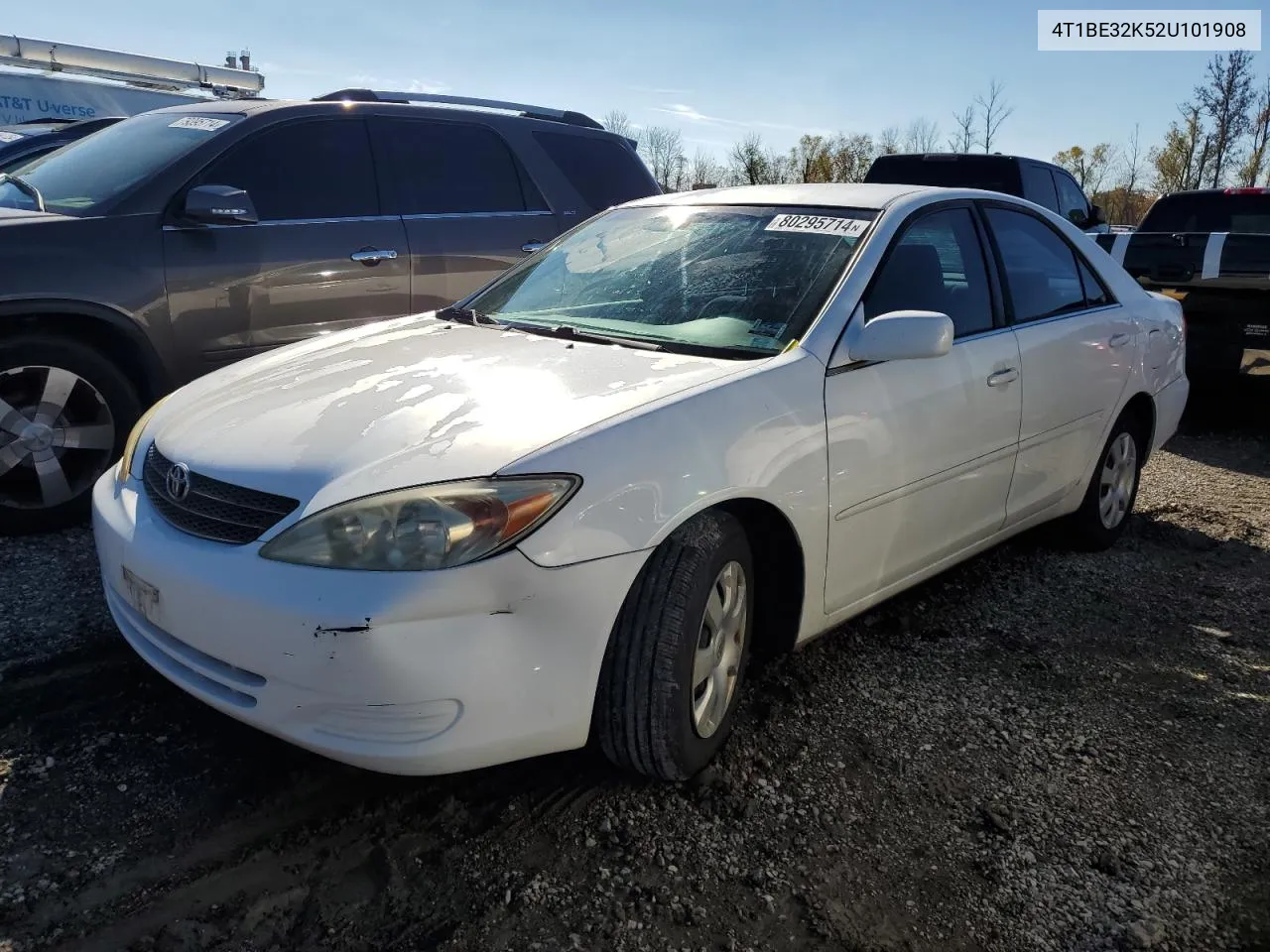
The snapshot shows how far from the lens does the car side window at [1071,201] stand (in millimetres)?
10184

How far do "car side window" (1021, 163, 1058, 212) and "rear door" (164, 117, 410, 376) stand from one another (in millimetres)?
6707

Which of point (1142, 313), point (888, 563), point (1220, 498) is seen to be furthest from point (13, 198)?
point (1220, 498)

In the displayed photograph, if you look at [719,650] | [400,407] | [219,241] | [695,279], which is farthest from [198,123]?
[719,650]

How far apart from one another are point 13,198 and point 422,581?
3.78m

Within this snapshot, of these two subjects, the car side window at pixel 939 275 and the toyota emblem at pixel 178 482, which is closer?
the toyota emblem at pixel 178 482

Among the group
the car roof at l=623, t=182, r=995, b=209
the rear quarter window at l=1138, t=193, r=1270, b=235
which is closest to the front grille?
the car roof at l=623, t=182, r=995, b=209

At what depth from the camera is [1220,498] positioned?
5.47 metres

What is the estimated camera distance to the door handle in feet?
15.8

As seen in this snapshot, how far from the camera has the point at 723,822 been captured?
2416 millimetres

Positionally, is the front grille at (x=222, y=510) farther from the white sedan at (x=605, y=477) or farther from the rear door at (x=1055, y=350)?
the rear door at (x=1055, y=350)

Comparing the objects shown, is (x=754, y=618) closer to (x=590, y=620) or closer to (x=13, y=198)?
(x=590, y=620)

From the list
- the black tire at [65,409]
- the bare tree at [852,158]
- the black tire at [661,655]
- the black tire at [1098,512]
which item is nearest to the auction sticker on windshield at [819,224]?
the black tire at [661,655]

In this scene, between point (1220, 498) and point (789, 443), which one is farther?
point (1220, 498)

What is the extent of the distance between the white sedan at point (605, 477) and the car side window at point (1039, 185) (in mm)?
6207
